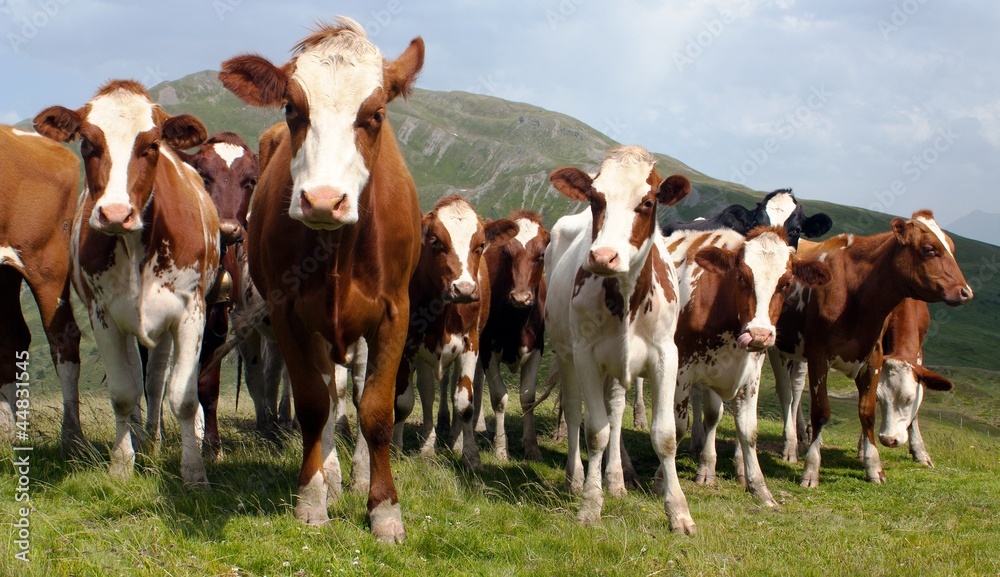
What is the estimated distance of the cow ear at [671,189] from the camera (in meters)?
7.16

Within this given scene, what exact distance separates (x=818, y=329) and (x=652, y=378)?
3995 millimetres

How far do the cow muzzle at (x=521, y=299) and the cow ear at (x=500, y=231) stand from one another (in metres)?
0.76

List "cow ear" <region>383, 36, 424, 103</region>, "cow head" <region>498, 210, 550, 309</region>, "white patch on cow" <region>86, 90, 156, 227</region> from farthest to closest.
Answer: "cow head" <region>498, 210, 550, 309</region>
"white patch on cow" <region>86, 90, 156, 227</region>
"cow ear" <region>383, 36, 424, 103</region>

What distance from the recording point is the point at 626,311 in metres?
7.05

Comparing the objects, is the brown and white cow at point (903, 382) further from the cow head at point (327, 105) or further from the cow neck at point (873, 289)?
the cow head at point (327, 105)

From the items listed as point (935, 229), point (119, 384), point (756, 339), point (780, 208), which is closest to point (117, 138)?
point (119, 384)

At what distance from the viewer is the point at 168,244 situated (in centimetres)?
668

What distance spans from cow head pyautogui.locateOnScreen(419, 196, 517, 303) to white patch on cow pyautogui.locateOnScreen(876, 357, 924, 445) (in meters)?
5.56

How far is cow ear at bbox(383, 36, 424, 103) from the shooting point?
5.61 m

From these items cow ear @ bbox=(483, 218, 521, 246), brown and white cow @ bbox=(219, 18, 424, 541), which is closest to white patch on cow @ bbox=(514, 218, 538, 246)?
cow ear @ bbox=(483, 218, 521, 246)

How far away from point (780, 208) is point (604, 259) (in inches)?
296

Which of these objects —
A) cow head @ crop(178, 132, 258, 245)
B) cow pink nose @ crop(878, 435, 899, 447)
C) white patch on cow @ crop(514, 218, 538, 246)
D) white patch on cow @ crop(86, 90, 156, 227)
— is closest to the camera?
white patch on cow @ crop(86, 90, 156, 227)

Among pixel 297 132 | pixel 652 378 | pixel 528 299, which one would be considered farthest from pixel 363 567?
pixel 528 299

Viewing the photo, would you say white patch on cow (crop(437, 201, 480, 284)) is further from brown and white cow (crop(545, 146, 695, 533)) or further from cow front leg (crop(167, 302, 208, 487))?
cow front leg (crop(167, 302, 208, 487))
